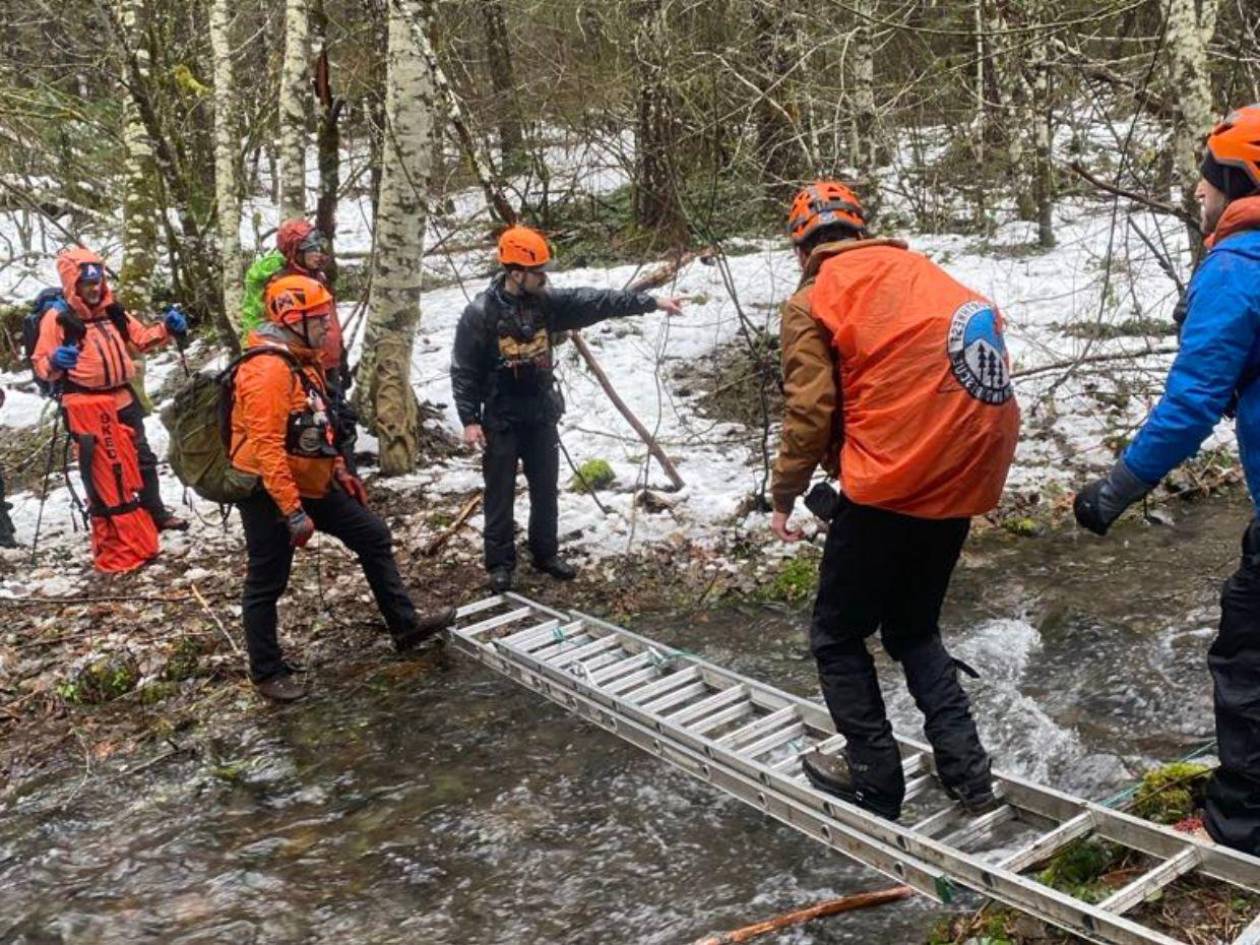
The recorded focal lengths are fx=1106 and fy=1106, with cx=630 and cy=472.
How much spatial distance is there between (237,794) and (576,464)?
4.73 m

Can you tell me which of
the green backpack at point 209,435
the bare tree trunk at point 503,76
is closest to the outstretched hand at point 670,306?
the green backpack at point 209,435

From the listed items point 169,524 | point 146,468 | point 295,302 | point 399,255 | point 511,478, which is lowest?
point 169,524

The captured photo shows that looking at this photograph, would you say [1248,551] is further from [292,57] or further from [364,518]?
[292,57]

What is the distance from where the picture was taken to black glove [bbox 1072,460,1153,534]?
3.59m

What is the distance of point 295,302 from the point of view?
5.95 m

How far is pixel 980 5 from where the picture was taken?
34.7ft

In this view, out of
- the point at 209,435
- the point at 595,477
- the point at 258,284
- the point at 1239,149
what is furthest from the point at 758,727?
the point at 595,477

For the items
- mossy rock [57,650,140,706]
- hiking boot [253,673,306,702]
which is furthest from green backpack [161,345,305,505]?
mossy rock [57,650,140,706]

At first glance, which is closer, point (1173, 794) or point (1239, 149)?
point (1239, 149)

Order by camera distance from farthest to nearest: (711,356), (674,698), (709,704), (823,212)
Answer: (711,356) → (674,698) → (709,704) → (823,212)

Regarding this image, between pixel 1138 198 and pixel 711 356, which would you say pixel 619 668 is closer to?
pixel 1138 198

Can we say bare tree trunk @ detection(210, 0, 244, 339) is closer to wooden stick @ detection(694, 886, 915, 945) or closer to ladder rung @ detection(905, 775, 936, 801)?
ladder rung @ detection(905, 775, 936, 801)

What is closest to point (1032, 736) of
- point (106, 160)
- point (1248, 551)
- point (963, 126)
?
point (1248, 551)

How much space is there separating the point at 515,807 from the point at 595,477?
4468 millimetres
